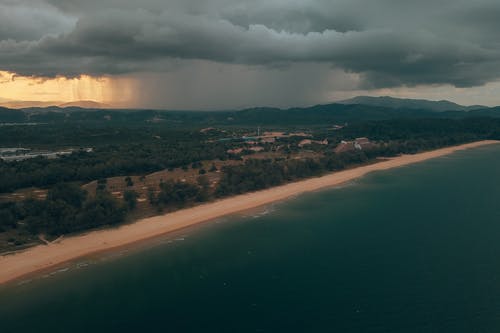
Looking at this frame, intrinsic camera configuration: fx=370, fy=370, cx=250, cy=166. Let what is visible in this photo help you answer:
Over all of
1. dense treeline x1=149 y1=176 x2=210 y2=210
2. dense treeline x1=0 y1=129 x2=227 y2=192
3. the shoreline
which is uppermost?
dense treeline x1=0 y1=129 x2=227 y2=192

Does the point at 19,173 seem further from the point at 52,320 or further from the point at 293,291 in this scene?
the point at 293,291

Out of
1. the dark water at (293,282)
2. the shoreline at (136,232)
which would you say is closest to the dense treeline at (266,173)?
the shoreline at (136,232)

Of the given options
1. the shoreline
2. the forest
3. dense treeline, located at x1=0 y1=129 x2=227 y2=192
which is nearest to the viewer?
the shoreline

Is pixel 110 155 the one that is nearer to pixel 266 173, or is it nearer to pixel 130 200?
pixel 130 200

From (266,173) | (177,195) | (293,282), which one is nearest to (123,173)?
(177,195)

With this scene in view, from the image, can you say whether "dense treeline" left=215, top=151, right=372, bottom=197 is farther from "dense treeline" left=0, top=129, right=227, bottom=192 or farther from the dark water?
"dense treeline" left=0, top=129, right=227, bottom=192

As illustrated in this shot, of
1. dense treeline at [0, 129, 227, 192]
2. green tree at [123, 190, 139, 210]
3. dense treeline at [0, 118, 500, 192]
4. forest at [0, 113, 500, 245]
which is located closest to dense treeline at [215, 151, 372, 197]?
forest at [0, 113, 500, 245]

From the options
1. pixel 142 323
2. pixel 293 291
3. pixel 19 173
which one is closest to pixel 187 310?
pixel 142 323
